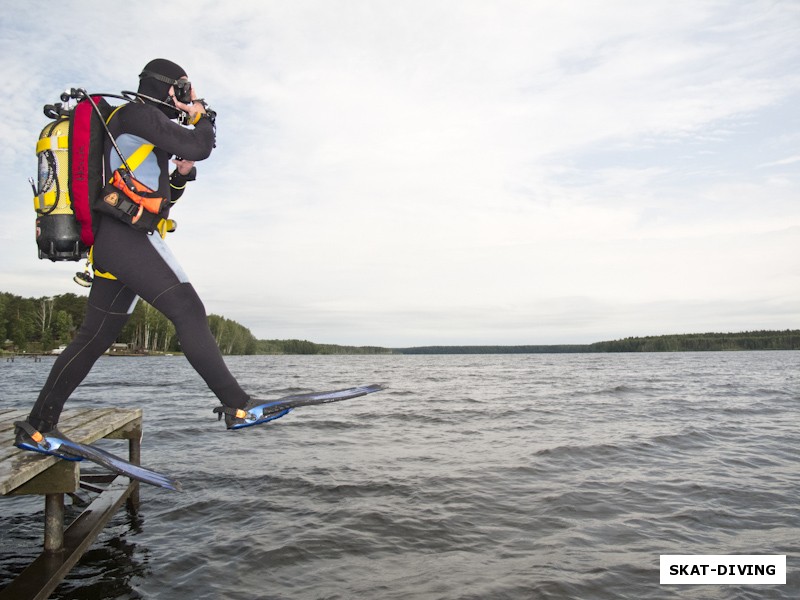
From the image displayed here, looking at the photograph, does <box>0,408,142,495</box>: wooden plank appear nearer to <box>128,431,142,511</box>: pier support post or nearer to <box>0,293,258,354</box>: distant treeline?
<box>128,431,142,511</box>: pier support post

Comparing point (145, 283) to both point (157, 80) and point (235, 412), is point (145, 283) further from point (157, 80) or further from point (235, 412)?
point (157, 80)

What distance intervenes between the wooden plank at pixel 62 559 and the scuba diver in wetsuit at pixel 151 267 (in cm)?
118

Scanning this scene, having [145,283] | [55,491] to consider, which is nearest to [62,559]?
[55,491]

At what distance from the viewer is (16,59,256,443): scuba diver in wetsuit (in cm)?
404

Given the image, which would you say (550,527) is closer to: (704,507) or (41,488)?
(704,507)

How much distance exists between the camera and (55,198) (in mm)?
4133

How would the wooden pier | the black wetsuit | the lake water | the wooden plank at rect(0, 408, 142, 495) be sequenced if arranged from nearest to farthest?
the wooden plank at rect(0, 408, 142, 495), the black wetsuit, the wooden pier, the lake water

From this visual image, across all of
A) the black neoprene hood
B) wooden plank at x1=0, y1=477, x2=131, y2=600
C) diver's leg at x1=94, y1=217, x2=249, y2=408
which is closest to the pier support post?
wooden plank at x1=0, y1=477, x2=131, y2=600

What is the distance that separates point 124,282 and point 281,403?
1.54 m

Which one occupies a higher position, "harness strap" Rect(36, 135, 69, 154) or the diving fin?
"harness strap" Rect(36, 135, 69, 154)

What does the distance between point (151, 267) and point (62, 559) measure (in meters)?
2.93

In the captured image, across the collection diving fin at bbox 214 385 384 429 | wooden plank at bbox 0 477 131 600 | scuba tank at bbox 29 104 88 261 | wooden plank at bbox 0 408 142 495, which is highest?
scuba tank at bbox 29 104 88 261

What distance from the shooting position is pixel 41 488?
4488 millimetres

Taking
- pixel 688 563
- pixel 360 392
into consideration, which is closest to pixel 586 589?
pixel 688 563
